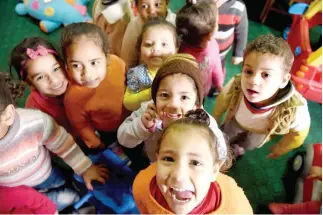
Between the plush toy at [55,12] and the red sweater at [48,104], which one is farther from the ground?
the red sweater at [48,104]

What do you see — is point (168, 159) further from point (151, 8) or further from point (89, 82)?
point (151, 8)

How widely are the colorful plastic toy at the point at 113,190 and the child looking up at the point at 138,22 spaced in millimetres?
408

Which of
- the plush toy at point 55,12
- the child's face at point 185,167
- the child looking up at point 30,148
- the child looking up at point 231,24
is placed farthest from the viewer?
the plush toy at point 55,12

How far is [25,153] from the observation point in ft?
3.84

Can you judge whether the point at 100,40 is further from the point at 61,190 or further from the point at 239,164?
the point at 239,164

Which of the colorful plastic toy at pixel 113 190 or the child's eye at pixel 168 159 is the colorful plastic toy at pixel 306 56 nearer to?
the colorful plastic toy at pixel 113 190

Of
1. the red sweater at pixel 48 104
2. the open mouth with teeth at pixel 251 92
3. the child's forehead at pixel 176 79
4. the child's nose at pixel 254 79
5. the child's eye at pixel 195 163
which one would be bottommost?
the red sweater at pixel 48 104

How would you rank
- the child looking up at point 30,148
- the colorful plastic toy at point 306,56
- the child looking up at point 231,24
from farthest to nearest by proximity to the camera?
1. the colorful plastic toy at point 306,56
2. the child looking up at point 231,24
3. the child looking up at point 30,148

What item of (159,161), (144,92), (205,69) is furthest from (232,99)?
(159,161)

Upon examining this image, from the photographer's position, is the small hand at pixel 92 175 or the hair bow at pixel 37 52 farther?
the small hand at pixel 92 175

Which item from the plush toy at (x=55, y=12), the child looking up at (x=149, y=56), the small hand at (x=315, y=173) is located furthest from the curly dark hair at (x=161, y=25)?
the plush toy at (x=55, y=12)

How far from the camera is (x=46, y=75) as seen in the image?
121cm

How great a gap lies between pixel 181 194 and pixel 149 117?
0.32m

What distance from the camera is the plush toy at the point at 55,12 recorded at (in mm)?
2195
